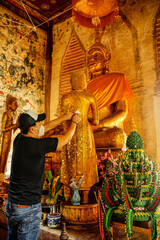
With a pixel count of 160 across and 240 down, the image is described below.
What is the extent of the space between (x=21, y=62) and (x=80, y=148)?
4.08 metres

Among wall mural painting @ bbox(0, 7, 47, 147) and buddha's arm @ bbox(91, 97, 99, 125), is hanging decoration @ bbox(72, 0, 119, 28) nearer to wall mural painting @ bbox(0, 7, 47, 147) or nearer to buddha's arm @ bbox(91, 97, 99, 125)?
wall mural painting @ bbox(0, 7, 47, 147)

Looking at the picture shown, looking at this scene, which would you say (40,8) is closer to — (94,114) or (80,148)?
(94,114)

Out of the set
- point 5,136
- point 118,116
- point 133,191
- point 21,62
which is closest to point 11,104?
point 5,136

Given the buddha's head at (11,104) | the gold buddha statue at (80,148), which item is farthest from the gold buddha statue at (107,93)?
the buddha's head at (11,104)

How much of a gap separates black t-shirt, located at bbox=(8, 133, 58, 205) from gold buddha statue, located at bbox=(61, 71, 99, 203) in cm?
77

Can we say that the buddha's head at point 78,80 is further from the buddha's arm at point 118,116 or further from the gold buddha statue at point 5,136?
the gold buddha statue at point 5,136

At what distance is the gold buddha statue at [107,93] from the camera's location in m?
3.30

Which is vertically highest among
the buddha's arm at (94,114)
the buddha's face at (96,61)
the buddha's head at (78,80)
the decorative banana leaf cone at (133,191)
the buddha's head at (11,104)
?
the buddha's face at (96,61)

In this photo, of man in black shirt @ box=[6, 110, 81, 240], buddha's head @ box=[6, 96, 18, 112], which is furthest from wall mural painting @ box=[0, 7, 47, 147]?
man in black shirt @ box=[6, 110, 81, 240]

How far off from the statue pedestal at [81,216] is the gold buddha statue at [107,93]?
1.14m

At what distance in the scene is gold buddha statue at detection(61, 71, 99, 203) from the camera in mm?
2150

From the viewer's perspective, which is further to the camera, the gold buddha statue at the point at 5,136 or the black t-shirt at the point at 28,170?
the gold buddha statue at the point at 5,136

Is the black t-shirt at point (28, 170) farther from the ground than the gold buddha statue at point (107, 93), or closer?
closer

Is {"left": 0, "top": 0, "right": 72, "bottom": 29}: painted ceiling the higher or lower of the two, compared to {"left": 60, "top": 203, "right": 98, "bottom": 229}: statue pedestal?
higher
